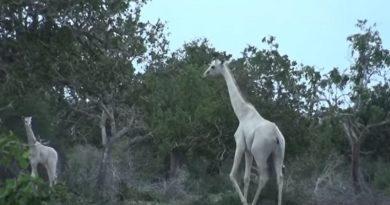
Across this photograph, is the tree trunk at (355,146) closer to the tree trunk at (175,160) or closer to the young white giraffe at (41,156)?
the young white giraffe at (41,156)

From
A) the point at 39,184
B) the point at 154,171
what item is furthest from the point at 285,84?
the point at 39,184

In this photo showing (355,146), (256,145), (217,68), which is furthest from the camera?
(355,146)

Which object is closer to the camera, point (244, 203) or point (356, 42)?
point (244, 203)

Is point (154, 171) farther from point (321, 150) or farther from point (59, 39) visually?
point (59, 39)

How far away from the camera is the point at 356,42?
98.9 feet

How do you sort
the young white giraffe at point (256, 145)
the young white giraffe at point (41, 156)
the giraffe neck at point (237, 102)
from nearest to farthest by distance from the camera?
the young white giraffe at point (256, 145)
the giraffe neck at point (237, 102)
the young white giraffe at point (41, 156)

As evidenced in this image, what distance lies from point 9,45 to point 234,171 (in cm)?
424

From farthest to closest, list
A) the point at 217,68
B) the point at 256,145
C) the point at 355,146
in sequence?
the point at 355,146
the point at 217,68
the point at 256,145

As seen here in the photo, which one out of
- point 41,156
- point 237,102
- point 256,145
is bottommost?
point 256,145

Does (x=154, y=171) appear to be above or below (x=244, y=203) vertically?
above

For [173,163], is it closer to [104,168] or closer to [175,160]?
[175,160]

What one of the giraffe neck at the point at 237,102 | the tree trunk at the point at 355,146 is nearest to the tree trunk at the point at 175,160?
the tree trunk at the point at 355,146

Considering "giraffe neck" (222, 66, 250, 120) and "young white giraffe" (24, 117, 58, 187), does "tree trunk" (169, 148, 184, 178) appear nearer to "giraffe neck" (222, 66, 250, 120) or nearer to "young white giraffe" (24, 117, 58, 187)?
"young white giraffe" (24, 117, 58, 187)

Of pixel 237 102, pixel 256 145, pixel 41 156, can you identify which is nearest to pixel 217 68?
pixel 237 102
